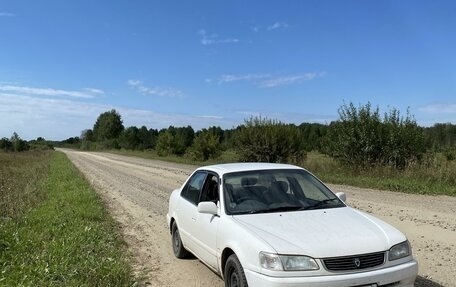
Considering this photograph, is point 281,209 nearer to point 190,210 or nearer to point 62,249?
point 190,210

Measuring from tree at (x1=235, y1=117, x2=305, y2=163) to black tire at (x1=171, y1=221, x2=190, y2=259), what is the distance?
65.5ft

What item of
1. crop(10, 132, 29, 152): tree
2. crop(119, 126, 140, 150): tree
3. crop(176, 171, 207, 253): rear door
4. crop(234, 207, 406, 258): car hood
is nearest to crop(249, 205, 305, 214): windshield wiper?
crop(234, 207, 406, 258): car hood

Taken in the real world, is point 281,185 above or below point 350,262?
above

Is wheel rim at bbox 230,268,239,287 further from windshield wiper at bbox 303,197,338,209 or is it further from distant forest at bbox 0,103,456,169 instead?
distant forest at bbox 0,103,456,169

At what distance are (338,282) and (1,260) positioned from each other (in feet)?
16.0

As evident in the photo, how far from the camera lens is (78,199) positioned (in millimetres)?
13828

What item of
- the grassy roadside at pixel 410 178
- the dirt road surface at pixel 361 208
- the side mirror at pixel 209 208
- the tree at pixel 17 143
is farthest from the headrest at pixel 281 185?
the tree at pixel 17 143

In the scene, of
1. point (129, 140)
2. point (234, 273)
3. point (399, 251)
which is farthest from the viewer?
point (129, 140)

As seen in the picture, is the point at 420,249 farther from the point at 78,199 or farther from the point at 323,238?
the point at 78,199

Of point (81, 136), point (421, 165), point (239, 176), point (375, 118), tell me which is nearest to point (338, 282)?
point (239, 176)

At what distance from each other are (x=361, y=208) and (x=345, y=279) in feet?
26.0

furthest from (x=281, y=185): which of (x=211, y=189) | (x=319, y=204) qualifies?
(x=211, y=189)

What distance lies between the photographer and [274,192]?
6.00 meters

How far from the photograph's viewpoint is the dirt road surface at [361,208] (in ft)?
21.2
